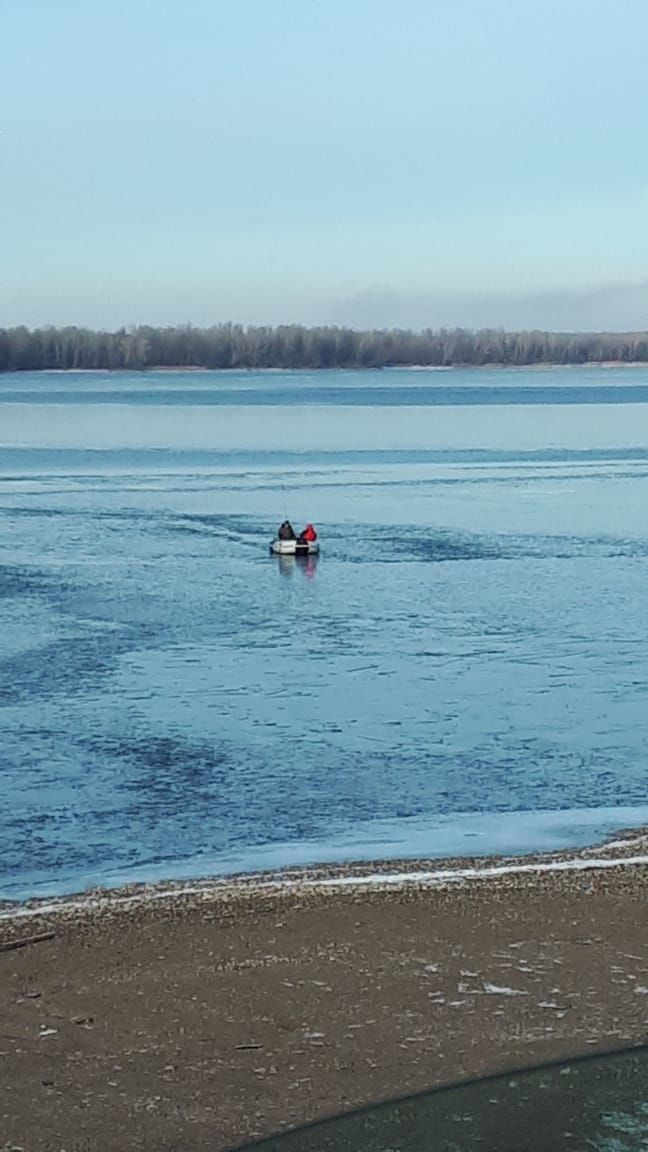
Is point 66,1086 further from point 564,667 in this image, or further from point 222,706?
point 564,667

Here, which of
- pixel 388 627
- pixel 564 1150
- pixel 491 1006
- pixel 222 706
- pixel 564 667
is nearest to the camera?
pixel 564 1150

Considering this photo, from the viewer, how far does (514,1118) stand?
6461 millimetres

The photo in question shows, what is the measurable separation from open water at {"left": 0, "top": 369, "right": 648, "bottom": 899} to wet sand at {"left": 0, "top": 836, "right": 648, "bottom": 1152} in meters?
1.37

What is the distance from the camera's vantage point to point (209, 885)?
982 centimetres

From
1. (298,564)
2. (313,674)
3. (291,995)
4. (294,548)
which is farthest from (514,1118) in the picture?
(294,548)

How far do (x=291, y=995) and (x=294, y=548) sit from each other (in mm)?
20645

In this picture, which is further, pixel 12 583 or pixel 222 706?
pixel 12 583

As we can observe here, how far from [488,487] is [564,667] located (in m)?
23.6

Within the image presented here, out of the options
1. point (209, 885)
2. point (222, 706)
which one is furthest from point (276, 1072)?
point (222, 706)

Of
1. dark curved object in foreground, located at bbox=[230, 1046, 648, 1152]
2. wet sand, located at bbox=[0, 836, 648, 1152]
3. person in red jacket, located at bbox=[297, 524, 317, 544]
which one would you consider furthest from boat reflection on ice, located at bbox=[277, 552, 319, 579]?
dark curved object in foreground, located at bbox=[230, 1046, 648, 1152]

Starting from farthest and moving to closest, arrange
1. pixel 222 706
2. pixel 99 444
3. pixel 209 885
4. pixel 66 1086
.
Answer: pixel 99 444 → pixel 222 706 → pixel 209 885 → pixel 66 1086

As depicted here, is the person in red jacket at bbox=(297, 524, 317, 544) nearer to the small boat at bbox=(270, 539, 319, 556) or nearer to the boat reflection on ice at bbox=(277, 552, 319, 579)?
the small boat at bbox=(270, 539, 319, 556)

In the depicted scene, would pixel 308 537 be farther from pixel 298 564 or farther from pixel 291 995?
pixel 291 995

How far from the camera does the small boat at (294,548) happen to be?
28.1 m
